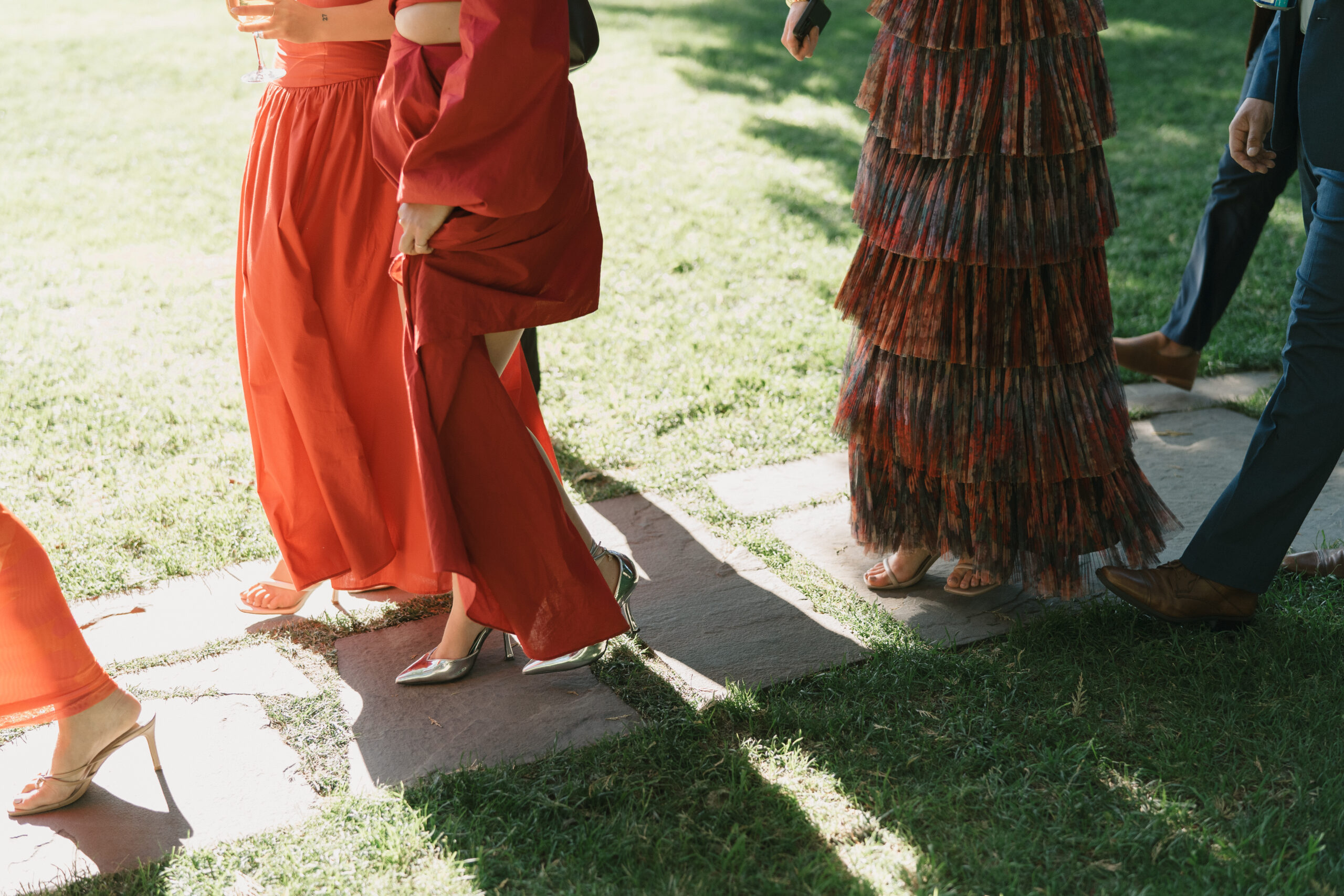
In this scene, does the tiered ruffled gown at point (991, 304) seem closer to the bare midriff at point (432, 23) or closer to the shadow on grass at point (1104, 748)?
the shadow on grass at point (1104, 748)

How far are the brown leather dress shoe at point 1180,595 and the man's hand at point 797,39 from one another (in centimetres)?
142

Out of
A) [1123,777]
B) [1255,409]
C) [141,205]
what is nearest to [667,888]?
[1123,777]

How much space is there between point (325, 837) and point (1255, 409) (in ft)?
10.8

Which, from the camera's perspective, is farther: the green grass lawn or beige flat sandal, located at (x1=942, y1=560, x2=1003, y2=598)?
beige flat sandal, located at (x1=942, y1=560, x2=1003, y2=598)

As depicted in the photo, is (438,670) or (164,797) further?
(438,670)

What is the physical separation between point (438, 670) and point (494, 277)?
36.4 inches

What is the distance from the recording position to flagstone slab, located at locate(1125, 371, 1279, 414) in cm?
400

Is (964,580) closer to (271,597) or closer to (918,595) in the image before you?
(918,595)

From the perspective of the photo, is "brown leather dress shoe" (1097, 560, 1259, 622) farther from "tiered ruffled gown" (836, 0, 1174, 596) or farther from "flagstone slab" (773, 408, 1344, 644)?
"flagstone slab" (773, 408, 1344, 644)

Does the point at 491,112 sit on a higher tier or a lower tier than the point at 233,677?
higher

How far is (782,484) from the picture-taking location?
3545 millimetres

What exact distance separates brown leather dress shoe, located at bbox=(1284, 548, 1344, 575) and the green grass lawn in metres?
0.07

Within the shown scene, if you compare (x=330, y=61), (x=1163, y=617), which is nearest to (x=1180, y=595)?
(x=1163, y=617)

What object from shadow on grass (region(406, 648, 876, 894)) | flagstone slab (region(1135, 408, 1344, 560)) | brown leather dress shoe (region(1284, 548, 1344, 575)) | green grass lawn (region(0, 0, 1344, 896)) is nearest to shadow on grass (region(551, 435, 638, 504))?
green grass lawn (region(0, 0, 1344, 896))
